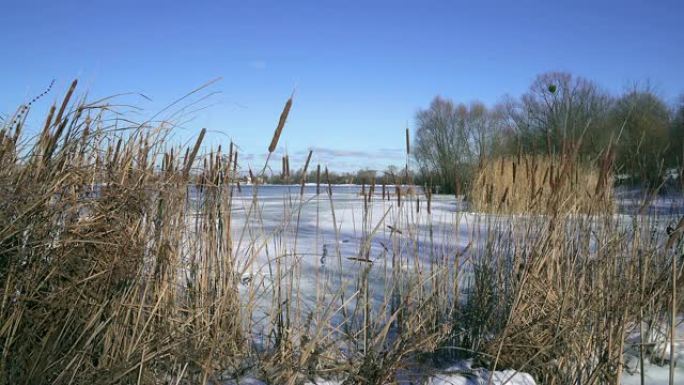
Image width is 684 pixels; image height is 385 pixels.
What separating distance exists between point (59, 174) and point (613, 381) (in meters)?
1.99

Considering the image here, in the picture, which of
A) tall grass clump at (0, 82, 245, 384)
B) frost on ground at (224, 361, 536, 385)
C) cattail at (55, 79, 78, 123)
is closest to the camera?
tall grass clump at (0, 82, 245, 384)

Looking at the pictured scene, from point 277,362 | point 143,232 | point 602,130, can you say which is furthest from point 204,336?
point 602,130

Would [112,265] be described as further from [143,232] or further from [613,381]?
[613,381]

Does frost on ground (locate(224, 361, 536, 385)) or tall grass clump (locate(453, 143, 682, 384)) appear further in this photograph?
tall grass clump (locate(453, 143, 682, 384))

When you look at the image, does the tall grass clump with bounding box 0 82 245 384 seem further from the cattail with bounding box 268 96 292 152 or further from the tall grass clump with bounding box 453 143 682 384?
the tall grass clump with bounding box 453 143 682 384

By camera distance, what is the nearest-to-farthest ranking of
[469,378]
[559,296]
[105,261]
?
[105,261], [469,378], [559,296]

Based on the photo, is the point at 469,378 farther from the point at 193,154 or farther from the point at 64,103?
the point at 64,103

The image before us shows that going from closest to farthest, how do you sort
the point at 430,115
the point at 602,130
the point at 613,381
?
1. the point at 613,381
2. the point at 602,130
3. the point at 430,115

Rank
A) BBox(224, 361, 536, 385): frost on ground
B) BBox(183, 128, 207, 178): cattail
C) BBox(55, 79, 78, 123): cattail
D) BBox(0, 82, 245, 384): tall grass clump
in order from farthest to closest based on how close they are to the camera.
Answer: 1. BBox(183, 128, 207, 178): cattail
2. BBox(224, 361, 536, 385): frost on ground
3. BBox(55, 79, 78, 123): cattail
4. BBox(0, 82, 245, 384): tall grass clump

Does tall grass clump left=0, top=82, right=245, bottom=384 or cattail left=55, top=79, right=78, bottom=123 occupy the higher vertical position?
cattail left=55, top=79, right=78, bottom=123

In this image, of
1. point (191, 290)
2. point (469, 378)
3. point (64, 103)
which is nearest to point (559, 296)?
point (469, 378)

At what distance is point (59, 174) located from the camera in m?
1.46

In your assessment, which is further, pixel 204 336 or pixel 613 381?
pixel 613 381

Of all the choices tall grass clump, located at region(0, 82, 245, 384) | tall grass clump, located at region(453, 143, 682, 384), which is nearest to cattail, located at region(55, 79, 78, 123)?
tall grass clump, located at region(0, 82, 245, 384)
